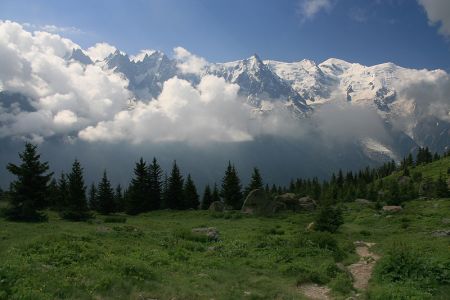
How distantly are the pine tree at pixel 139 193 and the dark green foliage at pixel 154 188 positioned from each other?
1.20m

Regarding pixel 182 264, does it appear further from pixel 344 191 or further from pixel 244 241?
pixel 344 191

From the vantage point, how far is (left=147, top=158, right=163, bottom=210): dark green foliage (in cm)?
8932

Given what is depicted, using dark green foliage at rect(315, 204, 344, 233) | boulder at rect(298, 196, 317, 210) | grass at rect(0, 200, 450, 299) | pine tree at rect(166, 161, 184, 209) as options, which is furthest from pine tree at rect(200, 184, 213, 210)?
grass at rect(0, 200, 450, 299)

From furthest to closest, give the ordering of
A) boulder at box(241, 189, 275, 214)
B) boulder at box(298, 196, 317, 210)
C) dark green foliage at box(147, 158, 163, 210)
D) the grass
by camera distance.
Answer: dark green foliage at box(147, 158, 163, 210) → boulder at box(298, 196, 317, 210) → boulder at box(241, 189, 275, 214) → the grass

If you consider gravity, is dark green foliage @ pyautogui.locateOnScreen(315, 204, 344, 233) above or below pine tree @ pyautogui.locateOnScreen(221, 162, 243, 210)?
below

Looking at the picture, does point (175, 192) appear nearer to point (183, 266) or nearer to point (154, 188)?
point (154, 188)

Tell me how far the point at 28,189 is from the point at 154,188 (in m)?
46.1

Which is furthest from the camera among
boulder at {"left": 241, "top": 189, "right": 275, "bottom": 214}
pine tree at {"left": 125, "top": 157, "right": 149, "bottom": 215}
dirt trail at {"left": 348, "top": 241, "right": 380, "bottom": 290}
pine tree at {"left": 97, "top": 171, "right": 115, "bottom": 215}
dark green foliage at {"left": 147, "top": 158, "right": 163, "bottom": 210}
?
dark green foliage at {"left": 147, "top": 158, "right": 163, "bottom": 210}

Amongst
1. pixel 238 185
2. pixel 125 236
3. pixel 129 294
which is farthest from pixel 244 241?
pixel 238 185

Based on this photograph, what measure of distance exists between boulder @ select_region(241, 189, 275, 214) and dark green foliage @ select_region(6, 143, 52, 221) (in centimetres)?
3316

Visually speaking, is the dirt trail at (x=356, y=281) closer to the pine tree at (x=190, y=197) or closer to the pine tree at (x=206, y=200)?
the pine tree at (x=190, y=197)

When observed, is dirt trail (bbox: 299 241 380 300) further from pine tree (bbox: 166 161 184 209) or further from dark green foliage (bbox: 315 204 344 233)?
pine tree (bbox: 166 161 184 209)

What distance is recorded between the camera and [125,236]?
3142cm

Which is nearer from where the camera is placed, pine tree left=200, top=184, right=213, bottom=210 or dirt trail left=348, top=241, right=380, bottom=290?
dirt trail left=348, top=241, right=380, bottom=290
